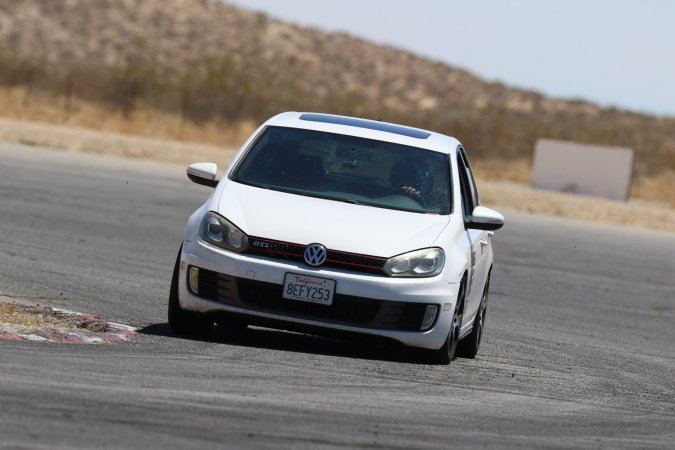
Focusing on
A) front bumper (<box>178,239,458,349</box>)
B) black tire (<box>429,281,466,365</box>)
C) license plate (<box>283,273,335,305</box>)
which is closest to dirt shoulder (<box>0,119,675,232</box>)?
black tire (<box>429,281,466,365</box>)

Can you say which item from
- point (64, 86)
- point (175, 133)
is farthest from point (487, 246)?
point (64, 86)

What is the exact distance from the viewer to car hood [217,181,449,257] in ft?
32.7

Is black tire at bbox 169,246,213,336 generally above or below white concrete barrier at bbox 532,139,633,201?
above

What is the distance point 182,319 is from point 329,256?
1145 millimetres

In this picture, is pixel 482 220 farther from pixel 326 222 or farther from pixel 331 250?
pixel 331 250

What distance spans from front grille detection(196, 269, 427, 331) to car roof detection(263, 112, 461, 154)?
6.08 ft

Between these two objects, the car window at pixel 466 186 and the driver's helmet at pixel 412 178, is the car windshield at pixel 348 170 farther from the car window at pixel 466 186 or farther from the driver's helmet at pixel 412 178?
the car window at pixel 466 186

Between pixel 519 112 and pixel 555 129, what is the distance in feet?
56.6

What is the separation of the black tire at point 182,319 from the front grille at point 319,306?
1.09 ft

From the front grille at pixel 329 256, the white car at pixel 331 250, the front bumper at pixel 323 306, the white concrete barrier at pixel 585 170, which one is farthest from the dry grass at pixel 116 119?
the front grille at pixel 329 256

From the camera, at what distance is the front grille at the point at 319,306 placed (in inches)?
390

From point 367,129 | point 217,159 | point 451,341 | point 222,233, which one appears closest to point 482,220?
point 451,341

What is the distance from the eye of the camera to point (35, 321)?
413 inches

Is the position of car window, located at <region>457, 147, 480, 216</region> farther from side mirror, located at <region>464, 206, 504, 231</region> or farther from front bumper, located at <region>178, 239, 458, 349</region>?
front bumper, located at <region>178, 239, 458, 349</region>
